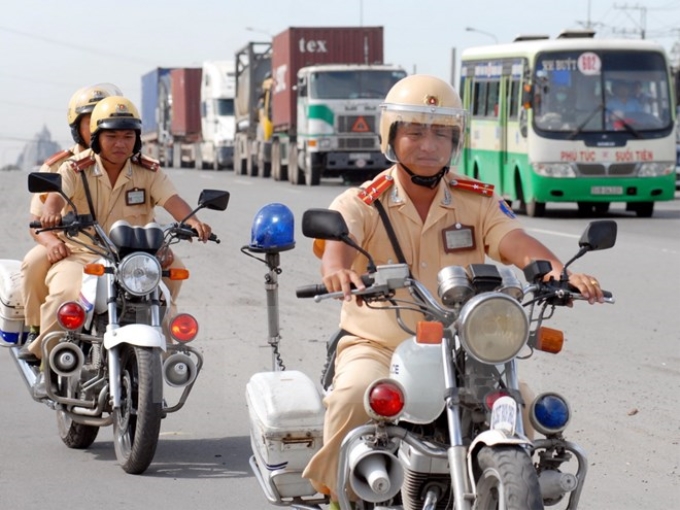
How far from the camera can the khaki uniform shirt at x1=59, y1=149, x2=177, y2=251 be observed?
312 inches

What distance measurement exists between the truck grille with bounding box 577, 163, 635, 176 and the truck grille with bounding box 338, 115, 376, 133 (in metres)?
Result: 11.7

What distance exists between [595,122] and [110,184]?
740 inches

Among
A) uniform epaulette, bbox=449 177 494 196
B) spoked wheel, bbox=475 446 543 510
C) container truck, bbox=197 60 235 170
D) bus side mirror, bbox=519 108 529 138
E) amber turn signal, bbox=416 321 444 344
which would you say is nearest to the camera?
spoked wheel, bbox=475 446 543 510

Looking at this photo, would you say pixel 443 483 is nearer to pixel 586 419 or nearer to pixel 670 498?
pixel 670 498

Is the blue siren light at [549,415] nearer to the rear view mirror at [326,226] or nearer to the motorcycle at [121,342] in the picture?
the rear view mirror at [326,226]

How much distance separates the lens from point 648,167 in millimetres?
26000

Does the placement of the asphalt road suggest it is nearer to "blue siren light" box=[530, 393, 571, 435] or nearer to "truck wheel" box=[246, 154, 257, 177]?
"blue siren light" box=[530, 393, 571, 435]

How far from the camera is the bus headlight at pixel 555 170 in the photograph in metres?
25.9

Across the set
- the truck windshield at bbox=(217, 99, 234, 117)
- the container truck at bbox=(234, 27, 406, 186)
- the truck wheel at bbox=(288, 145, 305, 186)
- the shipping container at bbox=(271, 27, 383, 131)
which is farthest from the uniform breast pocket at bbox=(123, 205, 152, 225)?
the truck windshield at bbox=(217, 99, 234, 117)

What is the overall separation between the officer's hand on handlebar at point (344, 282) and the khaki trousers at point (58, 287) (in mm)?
2822

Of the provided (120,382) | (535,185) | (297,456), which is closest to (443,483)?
(297,456)

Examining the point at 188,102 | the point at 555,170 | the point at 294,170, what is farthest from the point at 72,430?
the point at 188,102

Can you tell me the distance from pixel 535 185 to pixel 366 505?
2130 centimetres

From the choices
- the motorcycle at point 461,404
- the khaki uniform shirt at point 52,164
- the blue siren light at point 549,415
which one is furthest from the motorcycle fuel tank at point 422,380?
the khaki uniform shirt at point 52,164
